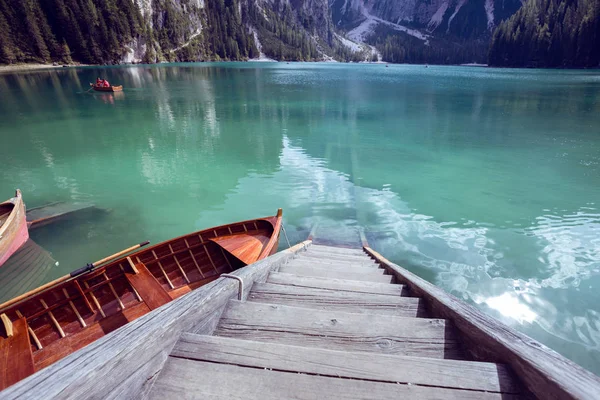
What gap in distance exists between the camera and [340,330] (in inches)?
95.4

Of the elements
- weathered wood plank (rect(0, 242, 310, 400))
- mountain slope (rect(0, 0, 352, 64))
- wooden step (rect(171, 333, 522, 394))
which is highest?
mountain slope (rect(0, 0, 352, 64))

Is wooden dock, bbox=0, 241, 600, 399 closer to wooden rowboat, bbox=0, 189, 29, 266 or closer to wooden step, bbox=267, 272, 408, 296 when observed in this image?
wooden step, bbox=267, 272, 408, 296

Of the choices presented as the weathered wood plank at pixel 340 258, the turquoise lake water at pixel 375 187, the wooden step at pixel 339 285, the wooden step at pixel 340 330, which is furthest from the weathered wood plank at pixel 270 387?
the turquoise lake water at pixel 375 187

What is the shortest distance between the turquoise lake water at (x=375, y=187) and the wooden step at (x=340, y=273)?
3827mm

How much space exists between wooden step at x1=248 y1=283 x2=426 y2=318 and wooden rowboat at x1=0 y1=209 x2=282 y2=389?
3125 millimetres

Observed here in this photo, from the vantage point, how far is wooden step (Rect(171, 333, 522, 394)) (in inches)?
69.1

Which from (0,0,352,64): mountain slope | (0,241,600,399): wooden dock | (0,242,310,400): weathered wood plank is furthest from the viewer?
(0,0,352,64): mountain slope

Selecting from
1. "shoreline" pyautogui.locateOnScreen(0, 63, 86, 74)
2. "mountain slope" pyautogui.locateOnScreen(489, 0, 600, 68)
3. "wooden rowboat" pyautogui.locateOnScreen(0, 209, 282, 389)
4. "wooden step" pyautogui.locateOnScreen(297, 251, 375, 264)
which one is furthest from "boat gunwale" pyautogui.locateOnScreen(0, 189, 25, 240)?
"mountain slope" pyautogui.locateOnScreen(489, 0, 600, 68)

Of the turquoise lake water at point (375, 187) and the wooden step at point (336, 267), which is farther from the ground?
the wooden step at point (336, 267)

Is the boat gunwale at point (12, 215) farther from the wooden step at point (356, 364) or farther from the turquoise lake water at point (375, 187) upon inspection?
the wooden step at point (356, 364)

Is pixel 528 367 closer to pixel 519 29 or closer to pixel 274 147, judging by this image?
pixel 274 147

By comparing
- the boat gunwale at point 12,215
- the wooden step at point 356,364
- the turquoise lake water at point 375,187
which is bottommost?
the turquoise lake water at point 375,187

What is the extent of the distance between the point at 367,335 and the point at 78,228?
35.4 feet

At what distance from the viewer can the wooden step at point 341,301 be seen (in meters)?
3.04
